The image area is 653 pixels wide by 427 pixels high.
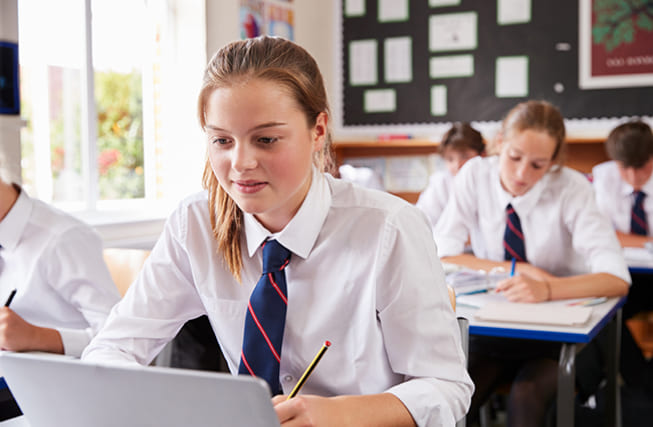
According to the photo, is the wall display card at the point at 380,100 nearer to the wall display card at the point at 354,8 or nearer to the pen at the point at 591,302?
the wall display card at the point at 354,8

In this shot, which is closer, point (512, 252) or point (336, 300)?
point (336, 300)

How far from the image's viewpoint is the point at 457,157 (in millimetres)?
3686

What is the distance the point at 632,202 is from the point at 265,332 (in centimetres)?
321

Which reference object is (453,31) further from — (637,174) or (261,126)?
(261,126)

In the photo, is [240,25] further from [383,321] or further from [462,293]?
[383,321]

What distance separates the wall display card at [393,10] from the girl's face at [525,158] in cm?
263

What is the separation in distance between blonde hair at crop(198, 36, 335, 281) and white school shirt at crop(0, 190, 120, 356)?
52 cm

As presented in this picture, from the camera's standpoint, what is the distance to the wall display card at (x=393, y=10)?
4.82 m

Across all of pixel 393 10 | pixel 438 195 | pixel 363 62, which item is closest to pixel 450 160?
pixel 438 195

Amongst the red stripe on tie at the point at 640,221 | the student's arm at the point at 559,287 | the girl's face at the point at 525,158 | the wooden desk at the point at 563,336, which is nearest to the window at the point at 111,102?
the girl's face at the point at 525,158

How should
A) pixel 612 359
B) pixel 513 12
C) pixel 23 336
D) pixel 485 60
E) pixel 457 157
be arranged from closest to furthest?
pixel 23 336, pixel 612 359, pixel 457 157, pixel 513 12, pixel 485 60

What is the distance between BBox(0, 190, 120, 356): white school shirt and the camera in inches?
61.9

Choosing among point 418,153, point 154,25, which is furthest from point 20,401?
point 418,153

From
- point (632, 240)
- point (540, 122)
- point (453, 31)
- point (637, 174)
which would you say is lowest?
point (632, 240)
